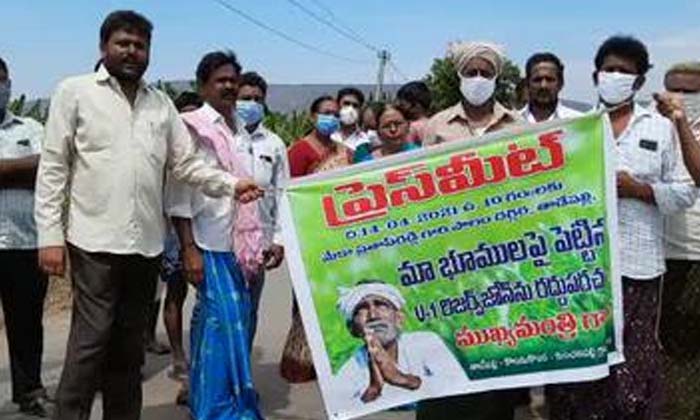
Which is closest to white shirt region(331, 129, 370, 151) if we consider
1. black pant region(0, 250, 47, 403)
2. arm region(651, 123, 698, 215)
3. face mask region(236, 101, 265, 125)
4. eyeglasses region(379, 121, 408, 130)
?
eyeglasses region(379, 121, 408, 130)

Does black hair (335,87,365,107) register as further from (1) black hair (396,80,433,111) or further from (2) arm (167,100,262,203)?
(2) arm (167,100,262,203)

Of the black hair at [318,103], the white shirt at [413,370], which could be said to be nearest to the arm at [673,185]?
the white shirt at [413,370]

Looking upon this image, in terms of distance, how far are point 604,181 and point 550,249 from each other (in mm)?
316

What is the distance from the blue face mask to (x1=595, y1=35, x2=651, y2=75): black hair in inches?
113

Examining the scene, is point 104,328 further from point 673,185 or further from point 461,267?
point 673,185

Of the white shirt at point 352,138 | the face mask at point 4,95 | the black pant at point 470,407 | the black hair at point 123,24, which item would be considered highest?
the black hair at point 123,24

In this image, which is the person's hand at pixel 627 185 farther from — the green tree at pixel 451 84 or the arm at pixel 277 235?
the arm at pixel 277 235

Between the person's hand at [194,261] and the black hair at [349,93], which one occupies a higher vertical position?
the black hair at [349,93]

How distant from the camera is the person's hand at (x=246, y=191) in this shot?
469 centimetres

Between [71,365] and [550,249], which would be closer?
[550,249]

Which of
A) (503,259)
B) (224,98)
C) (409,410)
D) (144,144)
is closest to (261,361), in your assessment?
(409,410)

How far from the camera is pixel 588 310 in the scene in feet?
12.8

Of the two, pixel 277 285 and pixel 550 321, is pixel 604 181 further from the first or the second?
pixel 277 285

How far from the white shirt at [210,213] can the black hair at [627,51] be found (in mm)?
1880
